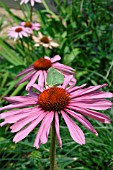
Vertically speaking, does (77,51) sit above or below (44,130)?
above

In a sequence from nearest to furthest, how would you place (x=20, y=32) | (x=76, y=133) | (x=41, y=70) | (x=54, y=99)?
(x=76, y=133) → (x=54, y=99) → (x=41, y=70) → (x=20, y=32)

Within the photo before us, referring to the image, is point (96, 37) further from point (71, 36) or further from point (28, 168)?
point (28, 168)

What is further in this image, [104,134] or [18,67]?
[18,67]

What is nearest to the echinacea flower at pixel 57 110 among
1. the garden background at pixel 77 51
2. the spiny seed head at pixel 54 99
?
the spiny seed head at pixel 54 99

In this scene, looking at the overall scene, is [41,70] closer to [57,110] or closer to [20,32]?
[57,110]

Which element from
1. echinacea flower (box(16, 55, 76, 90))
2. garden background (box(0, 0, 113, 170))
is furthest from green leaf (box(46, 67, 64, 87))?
garden background (box(0, 0, 113, 170))

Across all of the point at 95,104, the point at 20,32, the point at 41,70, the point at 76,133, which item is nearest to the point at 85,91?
the point at 95,104

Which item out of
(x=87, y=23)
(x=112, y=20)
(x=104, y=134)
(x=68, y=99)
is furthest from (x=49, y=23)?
(x=68, y=99)
